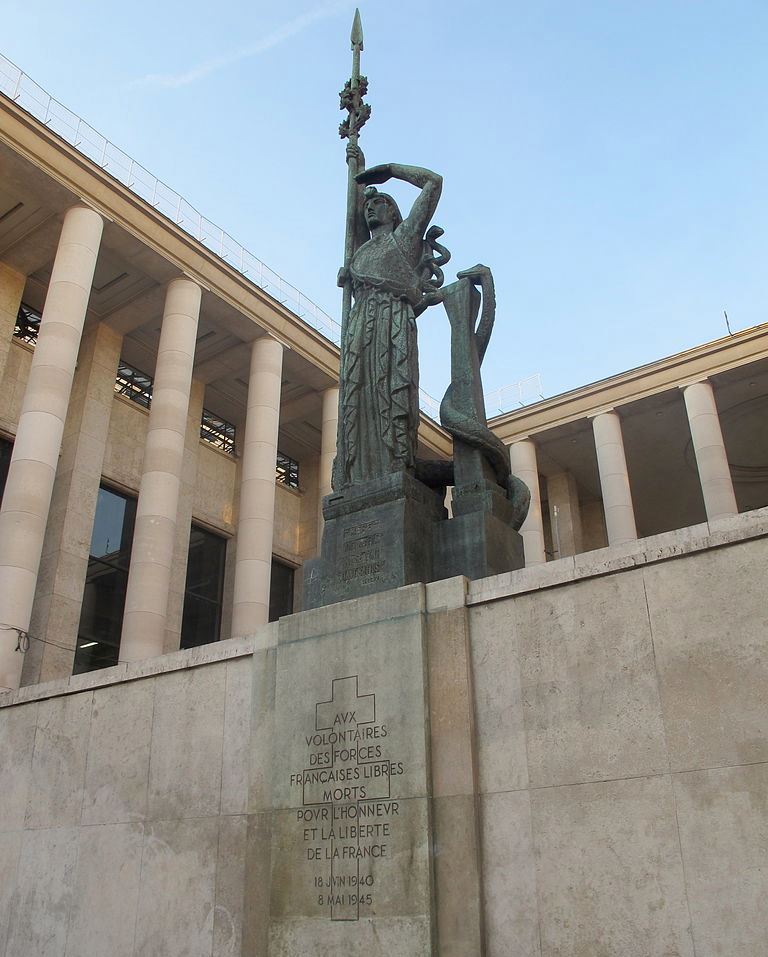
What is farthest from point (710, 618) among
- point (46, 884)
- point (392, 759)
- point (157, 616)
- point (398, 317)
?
point (157, 616)

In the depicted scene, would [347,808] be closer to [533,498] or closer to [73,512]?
[73,512]

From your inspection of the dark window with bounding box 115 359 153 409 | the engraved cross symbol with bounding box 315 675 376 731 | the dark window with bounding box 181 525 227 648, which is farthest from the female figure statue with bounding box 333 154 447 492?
the dark window with bounding box 115 359 153 409

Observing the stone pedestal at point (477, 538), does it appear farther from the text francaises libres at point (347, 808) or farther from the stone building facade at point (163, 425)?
the stone building facade at point (163, 425)

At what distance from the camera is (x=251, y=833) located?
7402 mm

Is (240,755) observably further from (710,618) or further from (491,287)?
(491,287)

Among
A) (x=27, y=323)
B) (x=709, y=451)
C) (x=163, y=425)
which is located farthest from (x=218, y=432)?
(x=709, y=451)

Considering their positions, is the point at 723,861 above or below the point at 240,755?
below

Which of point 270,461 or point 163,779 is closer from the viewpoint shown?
point 163,779

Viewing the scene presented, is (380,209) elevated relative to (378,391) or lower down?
elevated

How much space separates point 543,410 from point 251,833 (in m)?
31.5

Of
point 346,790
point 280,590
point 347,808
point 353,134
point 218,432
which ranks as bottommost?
point 347,808

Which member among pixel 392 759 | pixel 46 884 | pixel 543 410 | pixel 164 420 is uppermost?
pixel 543 410

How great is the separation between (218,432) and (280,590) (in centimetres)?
699

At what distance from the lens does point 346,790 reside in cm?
687
